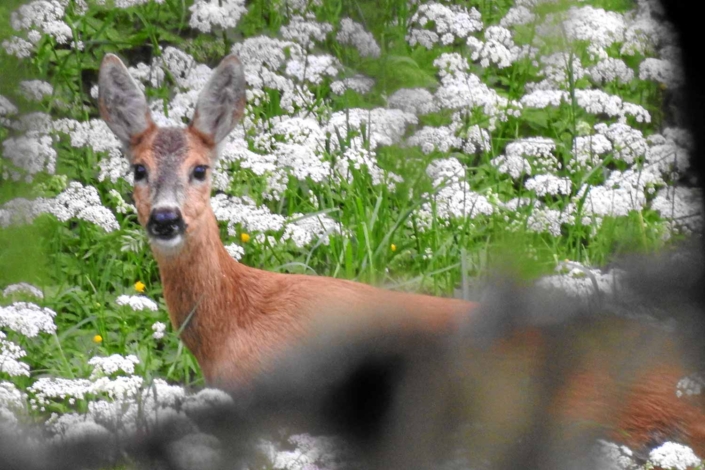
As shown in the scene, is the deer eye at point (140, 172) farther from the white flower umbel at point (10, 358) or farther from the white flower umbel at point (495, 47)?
the white flower umbel at point (495, 47)

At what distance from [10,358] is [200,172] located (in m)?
0.90

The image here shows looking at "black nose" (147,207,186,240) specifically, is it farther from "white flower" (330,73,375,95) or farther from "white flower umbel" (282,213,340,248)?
"white flower" (330,73,375,95)

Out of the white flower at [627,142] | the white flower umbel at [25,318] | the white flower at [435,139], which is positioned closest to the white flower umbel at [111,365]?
the white flower umbel at [25,318]

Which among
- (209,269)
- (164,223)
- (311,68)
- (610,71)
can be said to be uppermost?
(610,71)

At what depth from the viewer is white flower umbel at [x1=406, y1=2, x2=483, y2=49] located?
11.9 feet

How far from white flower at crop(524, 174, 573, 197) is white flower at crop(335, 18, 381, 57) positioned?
1252 mm

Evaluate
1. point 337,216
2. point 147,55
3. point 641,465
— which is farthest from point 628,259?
point 147,55

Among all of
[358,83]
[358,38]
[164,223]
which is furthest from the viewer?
[164,223]

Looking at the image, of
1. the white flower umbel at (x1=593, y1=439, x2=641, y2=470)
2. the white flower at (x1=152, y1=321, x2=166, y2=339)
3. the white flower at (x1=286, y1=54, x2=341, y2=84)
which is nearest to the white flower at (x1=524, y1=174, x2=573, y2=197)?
the white flower at (x1=286, y1=54, x2=341, y2=84)

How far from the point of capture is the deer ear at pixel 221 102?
3463mm

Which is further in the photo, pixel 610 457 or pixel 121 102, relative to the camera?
pixel 121 102

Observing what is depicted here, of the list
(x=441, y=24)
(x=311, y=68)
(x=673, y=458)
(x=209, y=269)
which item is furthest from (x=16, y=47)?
(x=673, y=458)

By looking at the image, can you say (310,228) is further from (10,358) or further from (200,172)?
(10,358)

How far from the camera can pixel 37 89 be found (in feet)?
10.8
